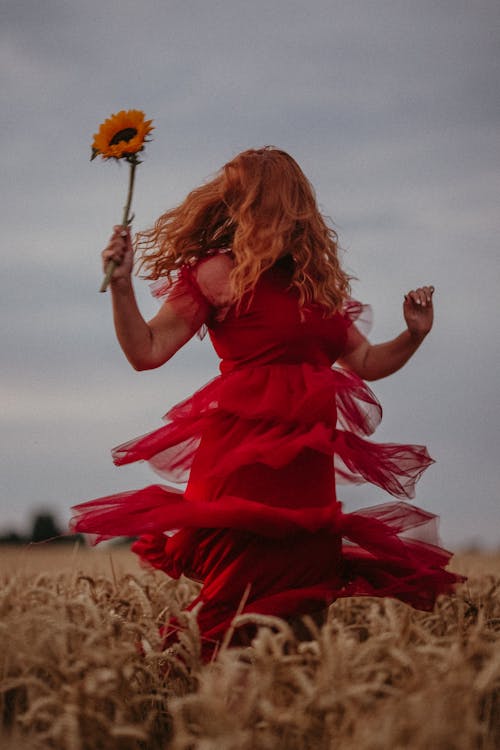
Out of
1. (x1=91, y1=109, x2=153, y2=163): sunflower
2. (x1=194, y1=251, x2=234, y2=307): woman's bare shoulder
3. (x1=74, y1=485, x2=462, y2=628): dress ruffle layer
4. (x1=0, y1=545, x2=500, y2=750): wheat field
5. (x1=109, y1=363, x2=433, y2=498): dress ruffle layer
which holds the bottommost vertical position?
(x1=0, y1=545, x2=500, y2=750): wheat field

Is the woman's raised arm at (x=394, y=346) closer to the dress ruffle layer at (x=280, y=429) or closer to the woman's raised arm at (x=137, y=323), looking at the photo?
the dress ruffle layer at (x=280, y=429)

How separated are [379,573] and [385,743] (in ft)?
4.13

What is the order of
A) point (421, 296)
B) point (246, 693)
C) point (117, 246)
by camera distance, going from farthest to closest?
point (421, 296) → point (117, 246) → point (246, 693)

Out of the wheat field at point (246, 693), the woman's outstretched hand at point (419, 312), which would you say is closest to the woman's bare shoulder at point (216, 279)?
the woman's outstretched hand at point (419, 312)

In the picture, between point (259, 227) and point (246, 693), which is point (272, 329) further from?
point (246, 693)

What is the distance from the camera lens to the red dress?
2607mm

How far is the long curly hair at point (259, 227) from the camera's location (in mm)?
2781

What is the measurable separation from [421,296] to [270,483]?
930 mm

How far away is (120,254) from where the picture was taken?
2566 mm

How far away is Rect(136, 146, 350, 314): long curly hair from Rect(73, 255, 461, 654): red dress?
0.07 metres

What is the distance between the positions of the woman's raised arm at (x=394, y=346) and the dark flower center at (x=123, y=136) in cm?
102

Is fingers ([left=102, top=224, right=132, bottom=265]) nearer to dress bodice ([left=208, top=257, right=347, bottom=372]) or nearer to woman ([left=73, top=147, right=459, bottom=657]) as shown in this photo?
woman ([left=73, top=147, right=459, bottom=657])

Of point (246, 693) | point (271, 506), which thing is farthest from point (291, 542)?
point (246, 693)

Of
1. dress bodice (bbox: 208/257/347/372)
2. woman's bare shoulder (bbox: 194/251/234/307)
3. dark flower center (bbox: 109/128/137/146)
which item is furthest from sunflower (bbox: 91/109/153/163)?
dress bodice (bbox: 208/257/347/372)
